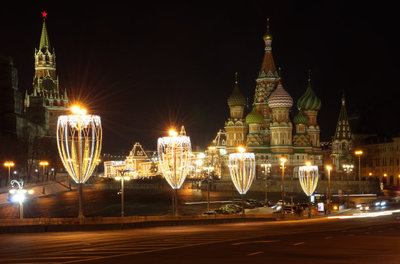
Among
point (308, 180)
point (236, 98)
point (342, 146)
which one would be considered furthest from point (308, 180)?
point (342, 146)

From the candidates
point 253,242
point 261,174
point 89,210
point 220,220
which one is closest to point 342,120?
point 261,174

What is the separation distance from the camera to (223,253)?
82.5 feet

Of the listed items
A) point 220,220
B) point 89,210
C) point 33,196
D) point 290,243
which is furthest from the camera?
point 33,196

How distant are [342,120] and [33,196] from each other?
251 ft

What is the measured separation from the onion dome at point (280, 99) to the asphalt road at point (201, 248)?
309ft

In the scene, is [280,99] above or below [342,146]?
above

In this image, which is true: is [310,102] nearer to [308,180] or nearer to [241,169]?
[308,180]

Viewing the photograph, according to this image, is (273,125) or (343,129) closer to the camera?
(273,125)

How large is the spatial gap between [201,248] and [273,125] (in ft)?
341

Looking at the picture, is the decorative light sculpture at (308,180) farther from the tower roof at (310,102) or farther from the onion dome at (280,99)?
the tower roof at (310,102)

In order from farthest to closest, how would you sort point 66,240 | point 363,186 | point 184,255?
point 363,186, point 66,240, point 184,255

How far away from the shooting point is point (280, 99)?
129 metres

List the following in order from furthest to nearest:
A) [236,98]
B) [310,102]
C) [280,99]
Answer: [236,98] < [310,102] < [280,99]

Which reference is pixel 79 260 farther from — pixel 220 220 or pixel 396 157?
pixel 396 157
